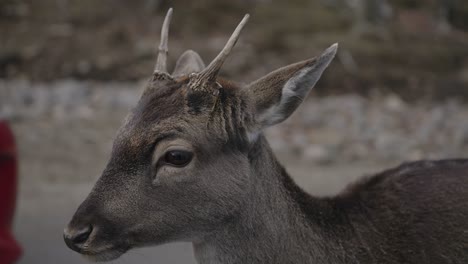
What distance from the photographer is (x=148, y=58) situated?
1357 centimetres

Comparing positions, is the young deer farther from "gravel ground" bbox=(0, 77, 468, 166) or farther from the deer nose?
"gravel ground" bbox=(0, 77, 468, 166)

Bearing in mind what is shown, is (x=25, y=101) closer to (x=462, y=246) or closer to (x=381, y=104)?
(x=381, y=104)

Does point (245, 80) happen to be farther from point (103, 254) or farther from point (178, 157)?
point (103, 254)

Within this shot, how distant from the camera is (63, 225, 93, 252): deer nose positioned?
12.2 feet

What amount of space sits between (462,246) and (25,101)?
869 cm

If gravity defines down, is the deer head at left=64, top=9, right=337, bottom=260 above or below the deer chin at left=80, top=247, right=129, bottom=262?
above

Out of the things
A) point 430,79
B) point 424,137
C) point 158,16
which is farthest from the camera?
point 158,16

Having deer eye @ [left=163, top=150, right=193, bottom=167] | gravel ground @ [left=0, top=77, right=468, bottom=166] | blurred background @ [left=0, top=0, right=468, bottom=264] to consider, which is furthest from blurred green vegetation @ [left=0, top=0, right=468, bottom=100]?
deer eye @ [left=163, top=150, right=193, bottom=167]

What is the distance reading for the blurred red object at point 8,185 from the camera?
6812mm

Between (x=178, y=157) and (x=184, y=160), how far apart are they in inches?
1.5

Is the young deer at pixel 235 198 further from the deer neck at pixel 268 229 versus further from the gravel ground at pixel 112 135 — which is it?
the gravel ground at pixel 112 135

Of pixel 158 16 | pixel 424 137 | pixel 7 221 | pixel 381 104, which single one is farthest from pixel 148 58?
pixel 7 221

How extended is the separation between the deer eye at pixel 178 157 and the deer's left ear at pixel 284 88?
387 millimetres

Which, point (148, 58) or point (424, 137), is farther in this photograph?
point (148, 58)
